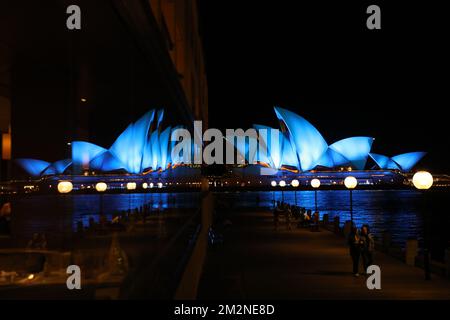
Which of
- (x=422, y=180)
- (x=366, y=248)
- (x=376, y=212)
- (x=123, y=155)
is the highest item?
(x=123, y=155)

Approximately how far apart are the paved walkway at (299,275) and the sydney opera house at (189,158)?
216 cm

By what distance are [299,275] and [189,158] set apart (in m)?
2.89

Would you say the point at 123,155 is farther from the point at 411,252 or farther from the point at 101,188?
the point at 411,252

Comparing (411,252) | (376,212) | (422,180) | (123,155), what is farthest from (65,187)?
(376,212)

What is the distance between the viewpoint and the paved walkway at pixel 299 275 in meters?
9.03

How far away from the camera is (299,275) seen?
1091 centimetres

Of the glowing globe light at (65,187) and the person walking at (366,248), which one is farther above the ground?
the glowing globe light at (65,187)

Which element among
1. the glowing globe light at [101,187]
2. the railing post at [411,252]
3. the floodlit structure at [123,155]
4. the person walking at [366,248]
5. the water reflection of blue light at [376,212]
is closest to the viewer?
the floodlit structure at [123,155]

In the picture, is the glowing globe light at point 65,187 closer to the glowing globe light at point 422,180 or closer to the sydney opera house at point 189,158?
the sydney opera house at point 189,158

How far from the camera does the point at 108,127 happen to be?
2.48 meters

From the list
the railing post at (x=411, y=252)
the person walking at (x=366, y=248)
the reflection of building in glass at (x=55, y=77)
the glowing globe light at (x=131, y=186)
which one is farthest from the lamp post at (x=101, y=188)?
the railing post at (x=411, y=252)

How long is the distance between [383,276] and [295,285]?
1834 millimetres

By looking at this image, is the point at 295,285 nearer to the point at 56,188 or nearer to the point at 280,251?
the point at 280,251

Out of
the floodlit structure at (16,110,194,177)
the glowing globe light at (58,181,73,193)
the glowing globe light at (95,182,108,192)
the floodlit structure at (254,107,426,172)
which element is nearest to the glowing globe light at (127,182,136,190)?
the floodlit structure at (16,110,194,177)
